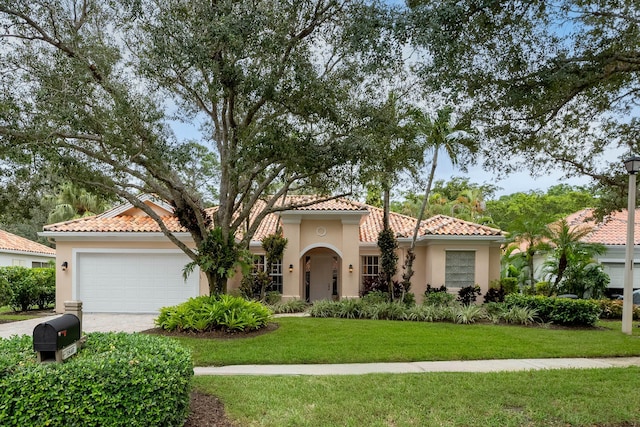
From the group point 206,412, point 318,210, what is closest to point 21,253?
point 318,210

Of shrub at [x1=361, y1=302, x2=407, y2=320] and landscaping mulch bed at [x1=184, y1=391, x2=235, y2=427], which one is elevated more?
landscaping mulch bed at [x1=184, y1=391, x2=235, y2=427]

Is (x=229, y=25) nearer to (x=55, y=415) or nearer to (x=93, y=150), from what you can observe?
(x=93, y=150)

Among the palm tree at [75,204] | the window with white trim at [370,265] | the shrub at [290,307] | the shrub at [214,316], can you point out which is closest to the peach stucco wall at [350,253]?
the window with white trim at [370,265]

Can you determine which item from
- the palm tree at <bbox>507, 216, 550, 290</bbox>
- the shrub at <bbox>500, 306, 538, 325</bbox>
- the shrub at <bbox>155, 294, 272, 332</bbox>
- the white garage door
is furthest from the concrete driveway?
the palm tree at <bbox>507, 216, 550, 290</bbox>

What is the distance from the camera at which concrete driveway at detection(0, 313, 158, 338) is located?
11.9 meters

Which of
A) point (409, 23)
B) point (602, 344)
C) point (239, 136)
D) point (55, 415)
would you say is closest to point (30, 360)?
point (55, 415)

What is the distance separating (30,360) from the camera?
4.52 metres

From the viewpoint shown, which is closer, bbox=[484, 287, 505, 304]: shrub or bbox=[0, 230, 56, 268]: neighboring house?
bbox=[484, 287, 505, 304]: shrub

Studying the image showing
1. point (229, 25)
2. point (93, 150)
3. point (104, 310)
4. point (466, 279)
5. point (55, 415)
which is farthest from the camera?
point (466, 279)

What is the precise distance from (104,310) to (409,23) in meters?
15.0

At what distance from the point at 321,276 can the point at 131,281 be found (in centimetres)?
854

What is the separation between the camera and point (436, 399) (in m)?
5.93

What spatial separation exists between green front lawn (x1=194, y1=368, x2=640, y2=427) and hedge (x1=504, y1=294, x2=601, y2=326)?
616cm

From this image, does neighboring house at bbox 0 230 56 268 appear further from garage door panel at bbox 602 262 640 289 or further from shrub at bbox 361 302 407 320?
garage door panel at bbox 602 262 640 289
